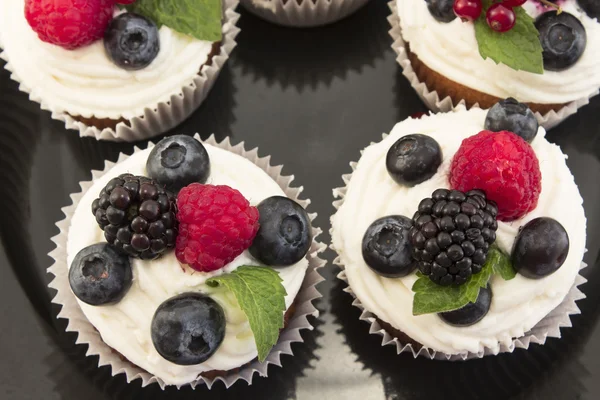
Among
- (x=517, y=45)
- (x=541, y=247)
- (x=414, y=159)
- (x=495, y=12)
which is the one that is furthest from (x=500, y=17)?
(x=541, y=247)

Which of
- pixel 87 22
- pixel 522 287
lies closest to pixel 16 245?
pixel 87 22

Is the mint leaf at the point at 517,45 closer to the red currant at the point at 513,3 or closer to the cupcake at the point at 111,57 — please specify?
the red currant at the point at 513,3

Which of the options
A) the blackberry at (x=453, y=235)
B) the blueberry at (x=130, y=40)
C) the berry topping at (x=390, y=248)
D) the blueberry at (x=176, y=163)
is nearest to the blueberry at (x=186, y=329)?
the blueberry at (x=176, y=163)

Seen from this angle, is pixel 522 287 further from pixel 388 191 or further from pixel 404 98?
pixel 404 98

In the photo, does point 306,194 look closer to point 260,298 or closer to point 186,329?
point 260,298

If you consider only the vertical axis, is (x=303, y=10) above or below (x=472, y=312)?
above

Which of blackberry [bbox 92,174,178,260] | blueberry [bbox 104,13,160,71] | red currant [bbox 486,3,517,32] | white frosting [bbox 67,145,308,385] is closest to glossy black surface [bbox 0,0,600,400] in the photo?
white frosting [bbox 67,145,308,385]

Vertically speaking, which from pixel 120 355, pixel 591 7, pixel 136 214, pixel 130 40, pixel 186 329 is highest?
pixel 591 7
